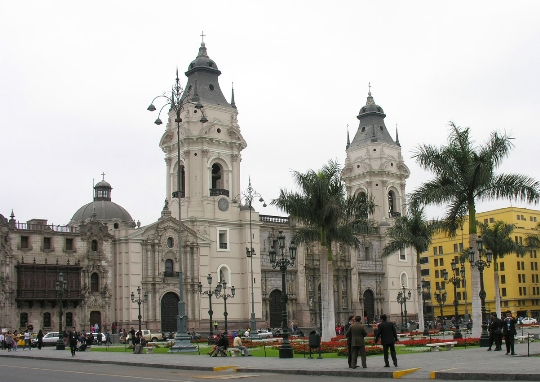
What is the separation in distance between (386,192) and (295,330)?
1126 inches

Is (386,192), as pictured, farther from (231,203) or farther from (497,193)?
(497,193)

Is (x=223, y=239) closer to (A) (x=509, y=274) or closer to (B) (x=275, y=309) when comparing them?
(B) (x=275, y=309)

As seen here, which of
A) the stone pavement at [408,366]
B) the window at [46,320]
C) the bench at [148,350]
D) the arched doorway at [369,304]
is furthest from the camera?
the arched doorway at [369,304]

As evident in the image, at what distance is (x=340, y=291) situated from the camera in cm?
7744

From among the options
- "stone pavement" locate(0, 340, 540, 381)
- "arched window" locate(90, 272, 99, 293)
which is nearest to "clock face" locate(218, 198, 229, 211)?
"arched window" locate(90, 272, 99, 293)

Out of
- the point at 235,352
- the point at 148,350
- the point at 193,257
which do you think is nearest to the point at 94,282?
the point at 193,257

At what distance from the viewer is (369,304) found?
80.8 metres

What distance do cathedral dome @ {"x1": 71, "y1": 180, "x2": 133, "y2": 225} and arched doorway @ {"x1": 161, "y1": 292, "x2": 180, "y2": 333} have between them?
990 cm

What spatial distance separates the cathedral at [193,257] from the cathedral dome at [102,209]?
0.44 ft

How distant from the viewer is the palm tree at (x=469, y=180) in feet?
113

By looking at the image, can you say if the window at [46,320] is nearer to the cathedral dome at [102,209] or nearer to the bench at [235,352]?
the cathedral dome at [102,209]

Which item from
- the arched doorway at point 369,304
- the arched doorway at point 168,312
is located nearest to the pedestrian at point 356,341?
the arched doorway at point 168,312

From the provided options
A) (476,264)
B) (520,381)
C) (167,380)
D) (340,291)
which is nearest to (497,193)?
(476,264)

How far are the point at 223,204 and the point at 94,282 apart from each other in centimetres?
1404
